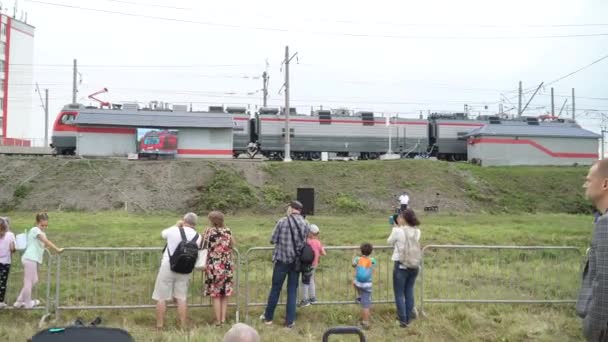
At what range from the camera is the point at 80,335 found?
3.61 metres

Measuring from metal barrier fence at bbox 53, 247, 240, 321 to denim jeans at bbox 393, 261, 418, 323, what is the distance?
7.95 feet

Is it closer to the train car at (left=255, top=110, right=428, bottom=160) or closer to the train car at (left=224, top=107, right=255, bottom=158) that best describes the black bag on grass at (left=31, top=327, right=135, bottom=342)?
the train car at (left=224, top=107, right=255, bottom=158)

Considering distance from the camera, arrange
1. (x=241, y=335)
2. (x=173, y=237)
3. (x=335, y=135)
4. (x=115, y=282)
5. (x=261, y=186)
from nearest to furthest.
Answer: (x=241, y=335) → (x=173, y=237) → (x=115, y=282) → (x=261, y=186) → (x=335, y=135)

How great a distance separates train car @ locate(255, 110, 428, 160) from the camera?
3675 centimetres

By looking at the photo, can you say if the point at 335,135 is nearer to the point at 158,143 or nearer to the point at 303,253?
the point at 158,143

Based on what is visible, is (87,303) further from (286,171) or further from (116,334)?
(286,171)

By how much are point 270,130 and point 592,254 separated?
1332 inches

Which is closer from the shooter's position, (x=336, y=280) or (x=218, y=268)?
(x=218, y=268)

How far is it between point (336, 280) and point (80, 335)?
662 cm

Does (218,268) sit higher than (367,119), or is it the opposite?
(367,119)

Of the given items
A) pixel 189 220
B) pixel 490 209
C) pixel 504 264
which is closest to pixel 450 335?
pixel 504 264

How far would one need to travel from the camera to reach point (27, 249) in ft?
27.0

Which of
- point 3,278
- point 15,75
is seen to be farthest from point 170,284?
point 15,75

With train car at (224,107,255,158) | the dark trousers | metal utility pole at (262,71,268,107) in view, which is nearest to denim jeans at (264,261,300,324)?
the dark trousers
